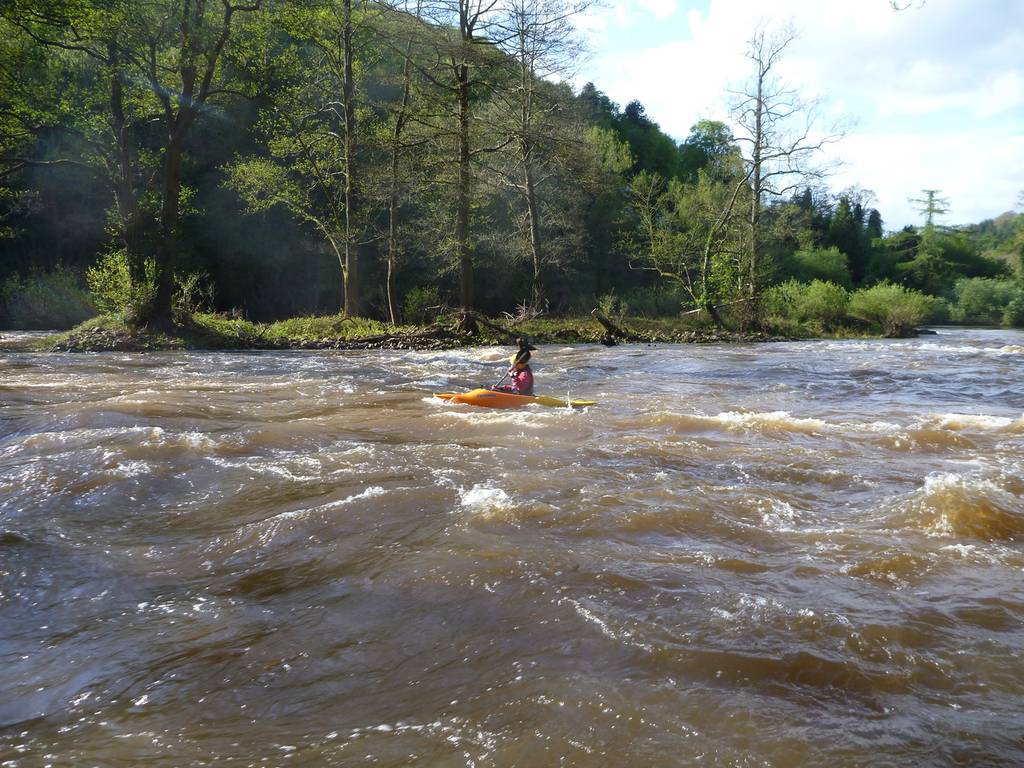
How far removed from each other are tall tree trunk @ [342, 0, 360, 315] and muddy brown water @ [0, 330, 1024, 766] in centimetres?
1257

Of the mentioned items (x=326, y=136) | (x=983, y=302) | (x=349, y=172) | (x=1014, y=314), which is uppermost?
(x=326, y=136)

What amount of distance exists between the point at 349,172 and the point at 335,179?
8.24ft

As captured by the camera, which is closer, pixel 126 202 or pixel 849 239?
pixel 126 202

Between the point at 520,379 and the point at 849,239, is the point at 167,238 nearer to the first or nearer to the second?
the point at 520,379

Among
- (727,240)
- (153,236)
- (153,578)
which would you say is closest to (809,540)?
(153,578)

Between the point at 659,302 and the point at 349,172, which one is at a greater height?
the point at 349,172

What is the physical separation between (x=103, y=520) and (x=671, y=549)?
360 cm

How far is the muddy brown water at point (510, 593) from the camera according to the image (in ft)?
8.51

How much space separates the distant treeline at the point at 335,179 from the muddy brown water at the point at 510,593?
459 inches

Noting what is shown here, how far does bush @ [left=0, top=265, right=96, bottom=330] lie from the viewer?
22.5 metres

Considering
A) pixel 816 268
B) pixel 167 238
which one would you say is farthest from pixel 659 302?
pixel 167 238

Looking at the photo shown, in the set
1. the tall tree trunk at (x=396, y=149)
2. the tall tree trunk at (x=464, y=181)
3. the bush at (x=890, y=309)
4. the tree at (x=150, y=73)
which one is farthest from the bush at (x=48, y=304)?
the bush at (x=890, y=309)

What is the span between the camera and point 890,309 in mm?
24516

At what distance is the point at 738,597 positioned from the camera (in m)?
3.62
